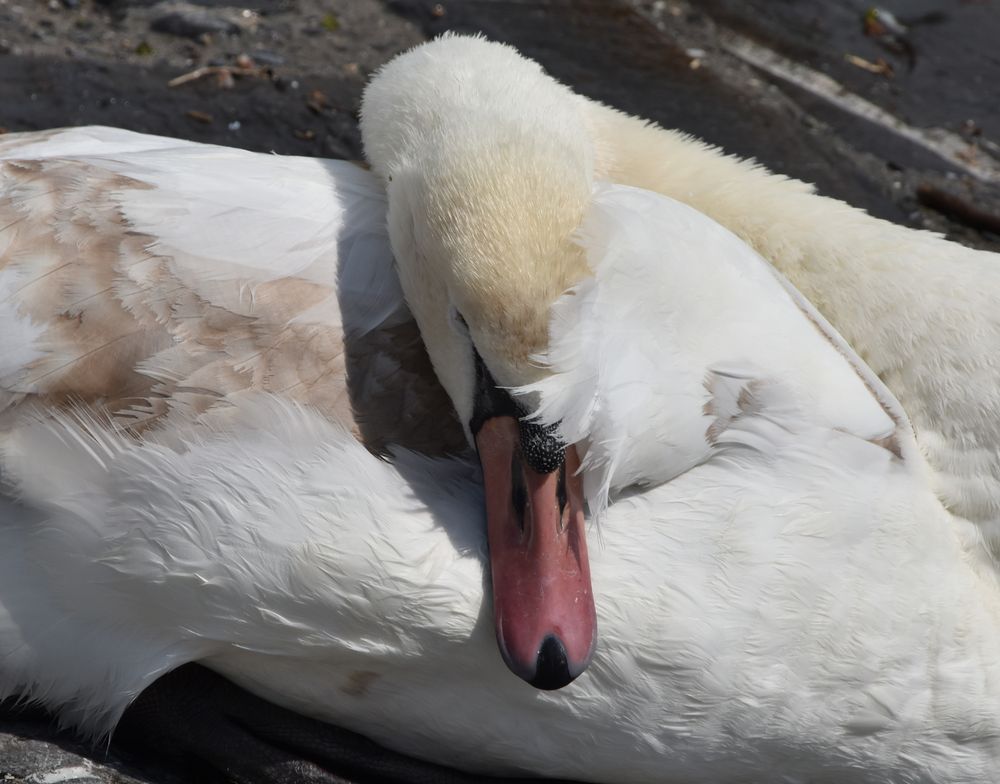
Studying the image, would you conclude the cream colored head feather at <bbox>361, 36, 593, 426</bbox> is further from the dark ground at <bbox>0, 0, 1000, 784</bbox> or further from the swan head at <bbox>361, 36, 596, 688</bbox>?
the dark ground at <bbox>0, 0, 1000, 784</bbox>

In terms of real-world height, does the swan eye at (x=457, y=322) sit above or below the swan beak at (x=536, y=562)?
above

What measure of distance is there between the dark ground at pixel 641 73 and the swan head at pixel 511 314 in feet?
6.78

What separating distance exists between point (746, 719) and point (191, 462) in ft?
3.87

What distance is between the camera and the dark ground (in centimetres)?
478

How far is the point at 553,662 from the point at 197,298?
970 millimetres

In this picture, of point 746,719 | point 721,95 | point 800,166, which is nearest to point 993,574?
point 746,719

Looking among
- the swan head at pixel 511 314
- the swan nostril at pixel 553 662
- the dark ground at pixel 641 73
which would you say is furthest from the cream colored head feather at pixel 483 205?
the dark ground at pixel 641 73

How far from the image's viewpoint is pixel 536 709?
2691mm

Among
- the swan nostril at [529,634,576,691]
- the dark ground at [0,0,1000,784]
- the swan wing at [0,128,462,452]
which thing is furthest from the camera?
the dark ground at [0,0,1000,784]

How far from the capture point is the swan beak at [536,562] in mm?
2455

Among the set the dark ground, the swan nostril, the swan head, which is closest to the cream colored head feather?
the swan head

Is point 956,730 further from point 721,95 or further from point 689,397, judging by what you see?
point 721,95

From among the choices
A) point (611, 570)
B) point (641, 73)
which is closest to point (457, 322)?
point (611, 570)

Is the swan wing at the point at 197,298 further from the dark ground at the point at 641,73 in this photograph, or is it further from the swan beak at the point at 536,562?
the dark ground at the point at 641,73
